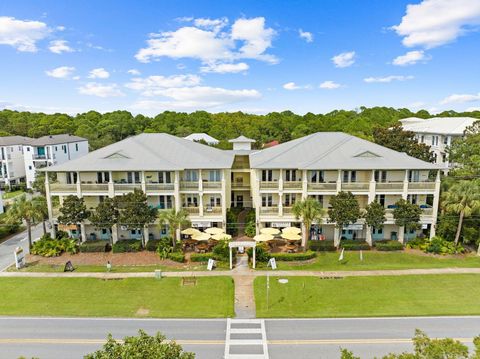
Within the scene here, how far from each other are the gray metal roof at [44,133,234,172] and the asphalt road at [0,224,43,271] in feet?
32.6

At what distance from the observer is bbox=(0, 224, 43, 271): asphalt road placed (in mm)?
34656

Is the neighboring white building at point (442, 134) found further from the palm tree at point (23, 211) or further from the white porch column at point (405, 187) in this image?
the palm tree at point (23, 211)

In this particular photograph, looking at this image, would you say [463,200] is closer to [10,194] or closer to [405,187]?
[405,187]

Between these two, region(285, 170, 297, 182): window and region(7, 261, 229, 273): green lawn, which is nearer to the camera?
region(7, 261, 229, 273): green lawn

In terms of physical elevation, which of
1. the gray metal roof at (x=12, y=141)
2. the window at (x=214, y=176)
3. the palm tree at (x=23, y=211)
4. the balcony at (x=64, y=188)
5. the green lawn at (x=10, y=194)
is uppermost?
the gray metal roof at (x=12, y=141)

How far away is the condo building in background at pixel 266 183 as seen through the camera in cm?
3697

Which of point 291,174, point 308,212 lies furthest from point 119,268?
point 291,174

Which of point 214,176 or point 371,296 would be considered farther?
point 214,176

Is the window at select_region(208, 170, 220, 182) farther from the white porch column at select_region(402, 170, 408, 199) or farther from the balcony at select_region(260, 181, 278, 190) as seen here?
the white porch column at select_region(402, 170, 408, 199)

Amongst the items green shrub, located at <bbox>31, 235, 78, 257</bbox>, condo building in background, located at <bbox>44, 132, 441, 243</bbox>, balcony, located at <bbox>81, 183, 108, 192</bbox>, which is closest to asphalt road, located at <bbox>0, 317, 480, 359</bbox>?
green shrub, located at <bbox>31, 235, 78, 257</bbox>

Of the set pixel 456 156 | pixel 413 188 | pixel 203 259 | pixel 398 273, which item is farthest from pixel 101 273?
pixel 456 156

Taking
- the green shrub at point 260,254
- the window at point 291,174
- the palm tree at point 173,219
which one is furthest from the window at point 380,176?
the palm tree at point 173,219

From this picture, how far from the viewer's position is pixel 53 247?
36.3 m

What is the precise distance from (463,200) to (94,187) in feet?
127
